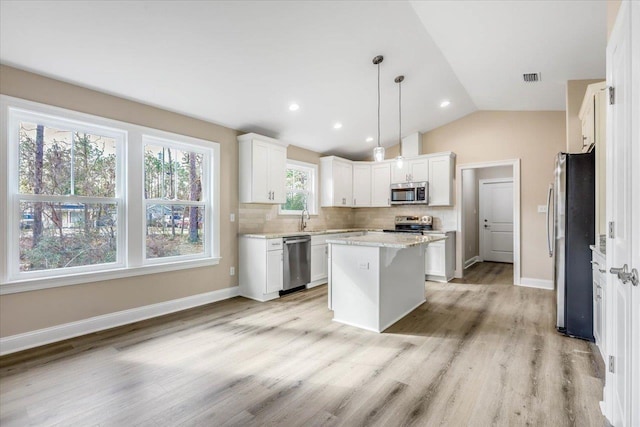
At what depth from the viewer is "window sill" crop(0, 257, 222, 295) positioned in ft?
8.89

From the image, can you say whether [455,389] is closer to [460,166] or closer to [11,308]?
[11,308]

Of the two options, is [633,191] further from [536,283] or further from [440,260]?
[536,283]

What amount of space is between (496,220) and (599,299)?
5.42 m

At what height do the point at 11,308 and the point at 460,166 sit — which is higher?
the point at 460,166

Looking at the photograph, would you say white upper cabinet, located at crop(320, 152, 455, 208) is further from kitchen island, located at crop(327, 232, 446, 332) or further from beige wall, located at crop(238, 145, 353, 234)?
kitchen island, located at crop(327, 232, 446, 332)

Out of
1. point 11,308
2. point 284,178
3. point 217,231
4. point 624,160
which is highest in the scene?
point 284,178

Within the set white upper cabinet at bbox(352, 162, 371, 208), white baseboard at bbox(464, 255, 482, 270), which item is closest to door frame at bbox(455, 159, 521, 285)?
white baseboard at bbox(464, 255, 482, 270)

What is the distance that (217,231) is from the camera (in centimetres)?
430

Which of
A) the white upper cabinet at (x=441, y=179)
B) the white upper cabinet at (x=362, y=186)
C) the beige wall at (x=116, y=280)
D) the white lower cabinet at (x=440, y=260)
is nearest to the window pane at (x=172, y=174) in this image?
the beige wall at (x=116, y=280)

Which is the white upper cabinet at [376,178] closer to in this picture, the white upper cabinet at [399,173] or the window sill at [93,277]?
the white upper cabinet at [399,173]

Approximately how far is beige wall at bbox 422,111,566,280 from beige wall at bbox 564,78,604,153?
1.06 meters

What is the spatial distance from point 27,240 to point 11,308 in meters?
0.60

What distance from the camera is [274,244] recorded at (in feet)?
14.3

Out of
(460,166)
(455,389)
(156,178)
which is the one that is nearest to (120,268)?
(156,178)
